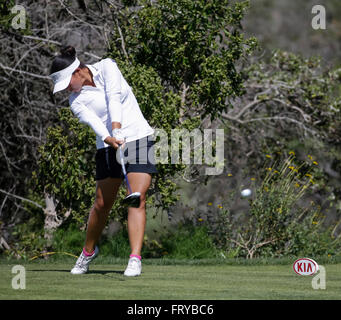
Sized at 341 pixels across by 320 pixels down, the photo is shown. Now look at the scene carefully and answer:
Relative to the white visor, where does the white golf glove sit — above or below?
below

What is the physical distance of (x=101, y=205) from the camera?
652cm

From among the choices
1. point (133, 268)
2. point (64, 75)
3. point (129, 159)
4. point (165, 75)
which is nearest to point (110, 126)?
point (129, 159)

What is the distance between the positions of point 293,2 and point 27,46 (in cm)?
1701

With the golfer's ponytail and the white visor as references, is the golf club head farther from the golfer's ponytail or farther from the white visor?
the golfer's ponytail

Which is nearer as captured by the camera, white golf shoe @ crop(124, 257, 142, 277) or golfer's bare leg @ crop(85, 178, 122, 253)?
white golf shoe @ crop(124, 257, 142, 277)

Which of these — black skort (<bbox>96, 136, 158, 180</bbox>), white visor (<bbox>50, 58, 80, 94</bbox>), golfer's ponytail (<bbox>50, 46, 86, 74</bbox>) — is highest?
golfer's ponytail (<bbox>50, 46, 86, 74</bbox>)

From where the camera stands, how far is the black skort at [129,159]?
6.31 meters

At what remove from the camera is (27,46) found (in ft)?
33.8

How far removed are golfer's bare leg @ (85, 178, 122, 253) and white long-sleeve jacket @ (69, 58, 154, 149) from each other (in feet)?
1.07

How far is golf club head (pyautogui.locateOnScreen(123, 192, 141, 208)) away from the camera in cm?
618

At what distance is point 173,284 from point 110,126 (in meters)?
1.55

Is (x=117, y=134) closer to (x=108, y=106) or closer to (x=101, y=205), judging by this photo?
(x=108, y=106)

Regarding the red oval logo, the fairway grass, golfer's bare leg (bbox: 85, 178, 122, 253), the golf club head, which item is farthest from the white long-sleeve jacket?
the red oval logo
